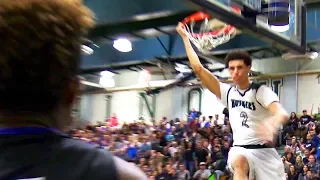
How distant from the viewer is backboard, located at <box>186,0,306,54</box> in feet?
21.8

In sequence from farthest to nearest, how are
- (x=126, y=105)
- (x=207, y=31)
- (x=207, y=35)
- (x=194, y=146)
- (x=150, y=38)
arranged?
(x=126, y=105)
(x=150, y=38)
(x=194, y=146)
(x=207, y=35)
(x=207, y=31)

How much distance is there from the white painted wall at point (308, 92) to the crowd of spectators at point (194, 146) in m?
1.25

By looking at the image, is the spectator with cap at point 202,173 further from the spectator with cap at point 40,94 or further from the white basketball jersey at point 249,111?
the spectator with cap at point 40,94

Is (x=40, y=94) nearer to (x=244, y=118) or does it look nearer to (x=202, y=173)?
(x=244, y=118)

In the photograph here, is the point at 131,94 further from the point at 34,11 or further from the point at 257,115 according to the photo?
the point at 34,11

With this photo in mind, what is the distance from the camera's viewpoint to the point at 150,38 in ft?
63.3

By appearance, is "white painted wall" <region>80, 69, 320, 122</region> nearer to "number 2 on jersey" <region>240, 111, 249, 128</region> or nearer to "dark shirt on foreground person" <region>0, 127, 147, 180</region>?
"number 2 on jersey" <region>240, 111, 249, 128</region>

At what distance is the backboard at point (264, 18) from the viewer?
6.64 m

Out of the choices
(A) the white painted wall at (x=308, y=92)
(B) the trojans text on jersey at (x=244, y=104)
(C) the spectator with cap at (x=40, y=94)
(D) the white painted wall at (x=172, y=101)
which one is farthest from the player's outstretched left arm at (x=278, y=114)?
(A) the white painted wall at (x=308, y=92)

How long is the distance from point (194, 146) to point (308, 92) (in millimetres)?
5395

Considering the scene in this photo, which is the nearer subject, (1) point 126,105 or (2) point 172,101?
(2) point 172,101

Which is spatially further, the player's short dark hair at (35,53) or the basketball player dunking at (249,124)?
the basketball player dunking at (249,124)

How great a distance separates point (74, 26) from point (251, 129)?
176 inches

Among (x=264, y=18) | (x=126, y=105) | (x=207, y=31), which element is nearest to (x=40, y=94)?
(x=264, y=18)
